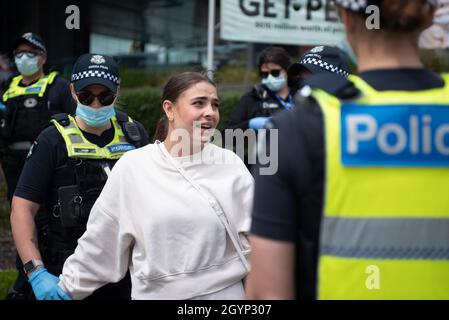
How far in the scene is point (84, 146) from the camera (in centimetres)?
376

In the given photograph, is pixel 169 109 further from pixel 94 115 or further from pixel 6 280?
pixel 6 280

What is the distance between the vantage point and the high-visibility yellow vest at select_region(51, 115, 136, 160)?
3.73m

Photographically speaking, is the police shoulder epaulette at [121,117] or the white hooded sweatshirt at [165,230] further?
the police shoulder epaulette at [121,117]

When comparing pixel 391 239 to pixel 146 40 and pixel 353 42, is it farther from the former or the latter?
pixel 146 40

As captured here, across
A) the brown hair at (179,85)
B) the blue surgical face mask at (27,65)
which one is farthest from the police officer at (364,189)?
the blue surgical face mask at (27,65)

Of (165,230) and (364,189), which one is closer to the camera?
(364,189)

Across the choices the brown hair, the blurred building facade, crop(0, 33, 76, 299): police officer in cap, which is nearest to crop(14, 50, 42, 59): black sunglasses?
crop(0, 33, 76, 299): police officer in cap

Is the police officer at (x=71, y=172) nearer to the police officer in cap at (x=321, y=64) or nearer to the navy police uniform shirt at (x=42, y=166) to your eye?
the navy police uniform shirt at (x=42, y=166)

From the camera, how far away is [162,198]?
9.76 feet

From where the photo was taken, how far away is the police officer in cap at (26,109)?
6156 mm

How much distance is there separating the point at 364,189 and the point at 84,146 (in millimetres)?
2278

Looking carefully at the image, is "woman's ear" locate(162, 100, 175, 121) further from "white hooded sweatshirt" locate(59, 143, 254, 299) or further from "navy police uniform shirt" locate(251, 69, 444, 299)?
"navy police uniform shirt" locate(251, 69, 444, 299)

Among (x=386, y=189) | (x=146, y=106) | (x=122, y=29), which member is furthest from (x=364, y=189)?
(x=122, y=29)

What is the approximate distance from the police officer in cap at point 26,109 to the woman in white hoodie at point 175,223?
9.65 feet
